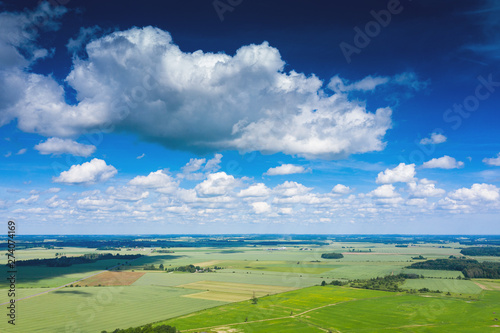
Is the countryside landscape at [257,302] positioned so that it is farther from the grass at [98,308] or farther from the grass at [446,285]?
the grass at [446,285]

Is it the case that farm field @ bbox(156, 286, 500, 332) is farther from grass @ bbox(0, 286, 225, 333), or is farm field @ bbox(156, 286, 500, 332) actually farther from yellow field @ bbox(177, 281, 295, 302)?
grass @ bbox(0, 286, 225, 333)

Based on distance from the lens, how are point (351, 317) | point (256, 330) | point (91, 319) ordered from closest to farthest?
point (256, 330), point (91, 319), point (351, 317)

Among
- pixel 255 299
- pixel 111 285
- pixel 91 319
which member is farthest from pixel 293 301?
pixel 111 285

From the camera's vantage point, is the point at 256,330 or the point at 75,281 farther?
the point at 75,281

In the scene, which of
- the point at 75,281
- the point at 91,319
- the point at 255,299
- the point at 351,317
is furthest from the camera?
the point at 75,281

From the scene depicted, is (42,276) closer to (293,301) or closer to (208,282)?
(208,282)

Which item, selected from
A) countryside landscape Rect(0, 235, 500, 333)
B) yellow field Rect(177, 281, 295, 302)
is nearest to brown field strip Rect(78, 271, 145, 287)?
countryside landscape Rect(0, 235, 500, 333)
